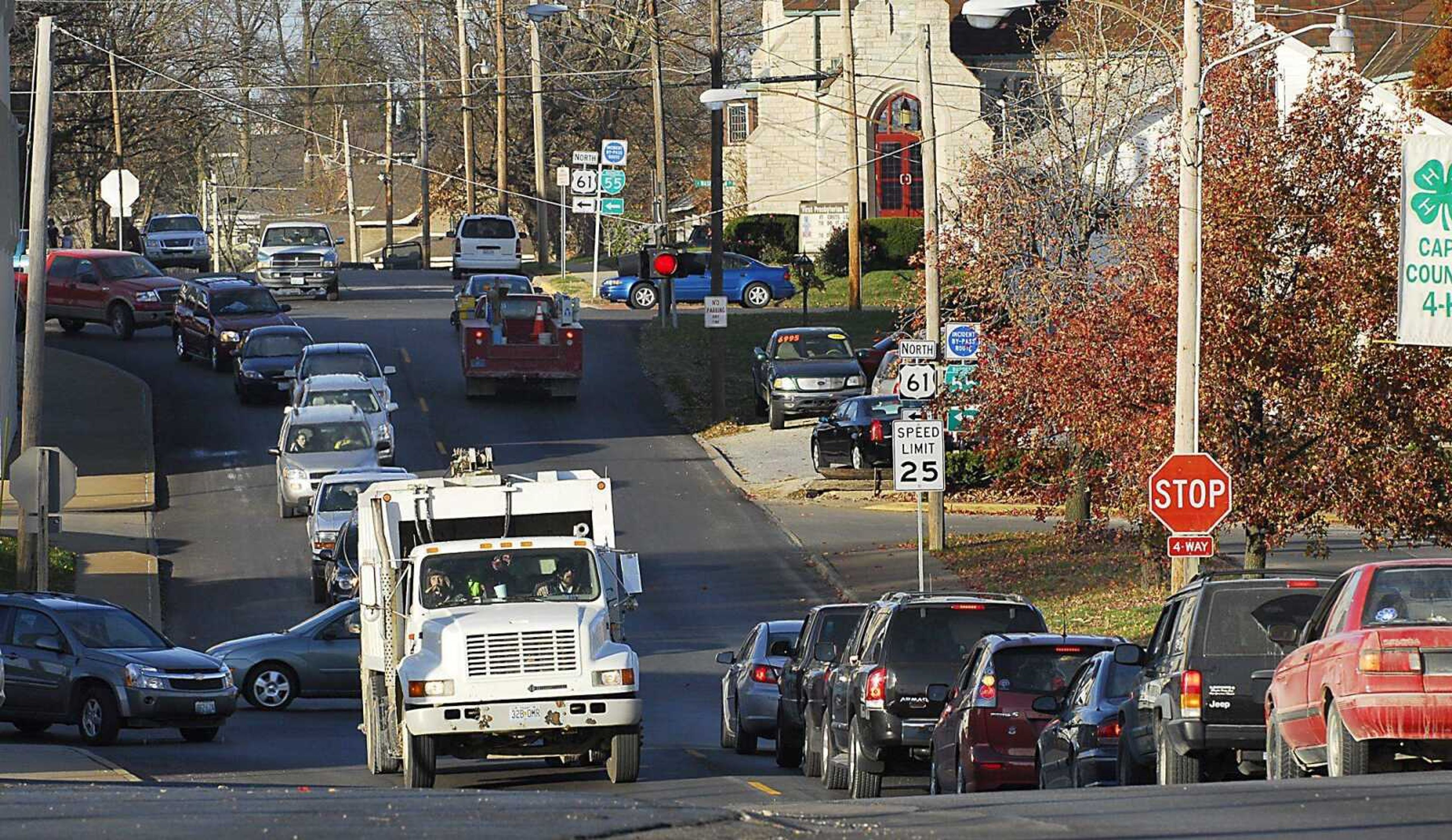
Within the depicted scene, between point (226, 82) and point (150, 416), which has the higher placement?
point (226, 82)

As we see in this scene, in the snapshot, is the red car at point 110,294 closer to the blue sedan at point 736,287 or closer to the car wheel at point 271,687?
the blue sedan at point 736,287

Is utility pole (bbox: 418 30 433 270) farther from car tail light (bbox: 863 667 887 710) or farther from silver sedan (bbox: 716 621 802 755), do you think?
car tail light (bbox: 863 667 887 710)

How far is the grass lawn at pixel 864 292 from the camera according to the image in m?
61.4

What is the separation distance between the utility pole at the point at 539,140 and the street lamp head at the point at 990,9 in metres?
45.8

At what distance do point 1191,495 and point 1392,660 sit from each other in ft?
33.3

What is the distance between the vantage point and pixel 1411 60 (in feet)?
174

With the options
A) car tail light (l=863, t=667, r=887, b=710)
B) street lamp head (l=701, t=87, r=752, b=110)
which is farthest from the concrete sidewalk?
street lamp head (l=701, t=87, r=752, b=110)

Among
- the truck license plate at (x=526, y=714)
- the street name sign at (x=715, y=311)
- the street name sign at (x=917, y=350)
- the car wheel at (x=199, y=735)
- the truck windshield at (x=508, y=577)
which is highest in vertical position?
the street name sign at (x=715, y=311)

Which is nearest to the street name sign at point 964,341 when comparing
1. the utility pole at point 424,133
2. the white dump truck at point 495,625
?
the white dump truck at point 495,625

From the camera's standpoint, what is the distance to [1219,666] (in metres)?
14.7

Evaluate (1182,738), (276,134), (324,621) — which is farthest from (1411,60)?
(276,134)

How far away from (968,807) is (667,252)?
29.0 meters

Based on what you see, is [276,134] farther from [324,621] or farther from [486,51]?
[324,621]

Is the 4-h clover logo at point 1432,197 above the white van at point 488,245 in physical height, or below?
below
